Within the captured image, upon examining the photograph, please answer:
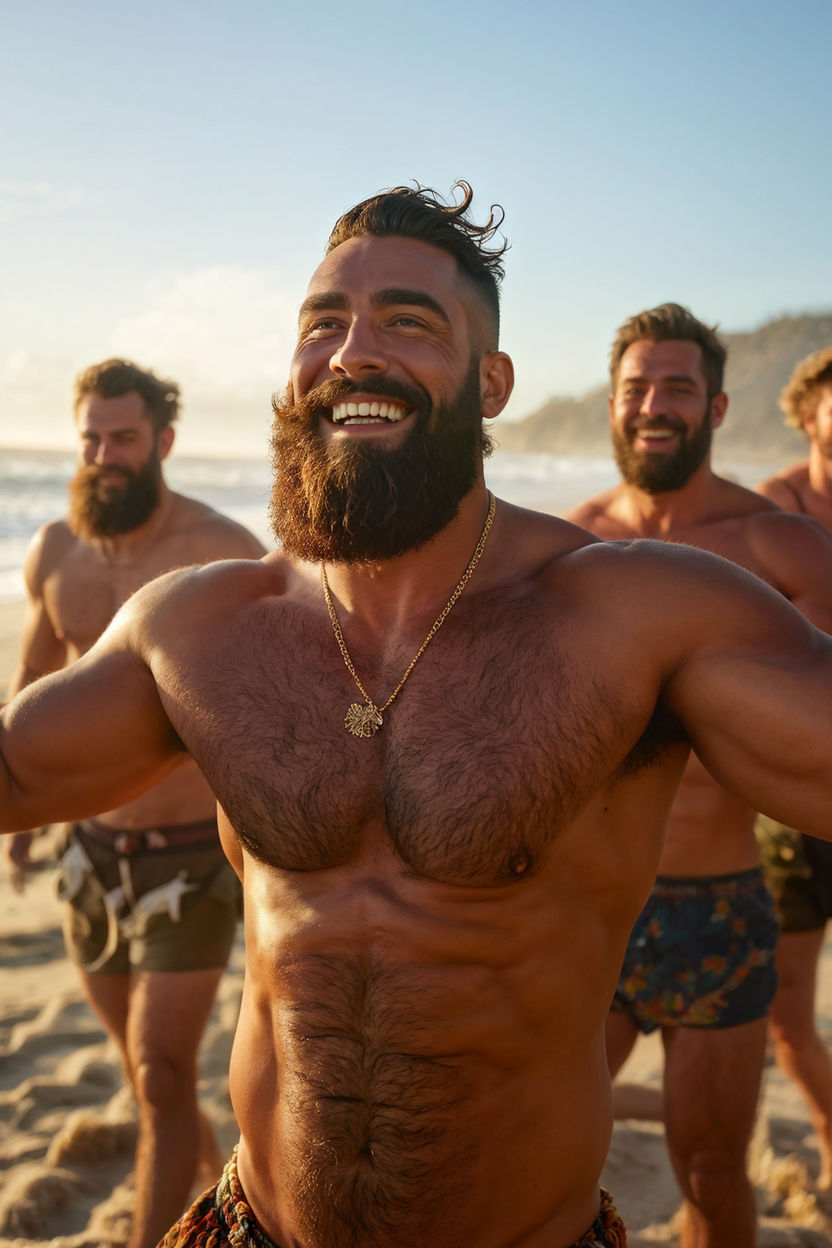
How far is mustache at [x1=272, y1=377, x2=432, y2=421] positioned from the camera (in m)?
2.27

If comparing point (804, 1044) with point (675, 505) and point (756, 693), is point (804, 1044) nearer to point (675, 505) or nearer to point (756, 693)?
point (675, 505)

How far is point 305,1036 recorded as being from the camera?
78.6 inches

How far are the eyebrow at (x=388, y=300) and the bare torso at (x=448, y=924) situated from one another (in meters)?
0.65

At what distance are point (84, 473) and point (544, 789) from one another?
3.07 metres

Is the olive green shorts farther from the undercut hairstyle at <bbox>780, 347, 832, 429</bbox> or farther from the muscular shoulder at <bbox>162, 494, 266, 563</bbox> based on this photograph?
the undercut hairstyle at <bbox>780, 347, 832, 429</bbox>

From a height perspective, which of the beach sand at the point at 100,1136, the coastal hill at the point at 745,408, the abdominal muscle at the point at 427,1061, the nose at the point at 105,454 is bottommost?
the beach sand at the point at 100,1136

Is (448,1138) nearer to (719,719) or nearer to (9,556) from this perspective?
(719,719)

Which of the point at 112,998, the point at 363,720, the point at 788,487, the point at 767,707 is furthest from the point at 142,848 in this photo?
the point at 788,487

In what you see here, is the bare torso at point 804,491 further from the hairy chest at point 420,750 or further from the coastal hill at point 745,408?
the coastal hill at point 745,408

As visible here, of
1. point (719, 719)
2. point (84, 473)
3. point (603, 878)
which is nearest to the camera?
point (719, 719)

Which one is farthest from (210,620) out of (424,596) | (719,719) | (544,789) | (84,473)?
(84,473)

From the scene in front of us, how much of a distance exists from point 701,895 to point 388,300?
202cm

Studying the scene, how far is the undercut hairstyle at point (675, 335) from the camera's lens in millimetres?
4074

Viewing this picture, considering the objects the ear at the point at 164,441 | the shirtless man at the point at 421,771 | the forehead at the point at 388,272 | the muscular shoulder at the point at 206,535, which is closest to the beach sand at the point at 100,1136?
the shirtless man at the point at 421,771
